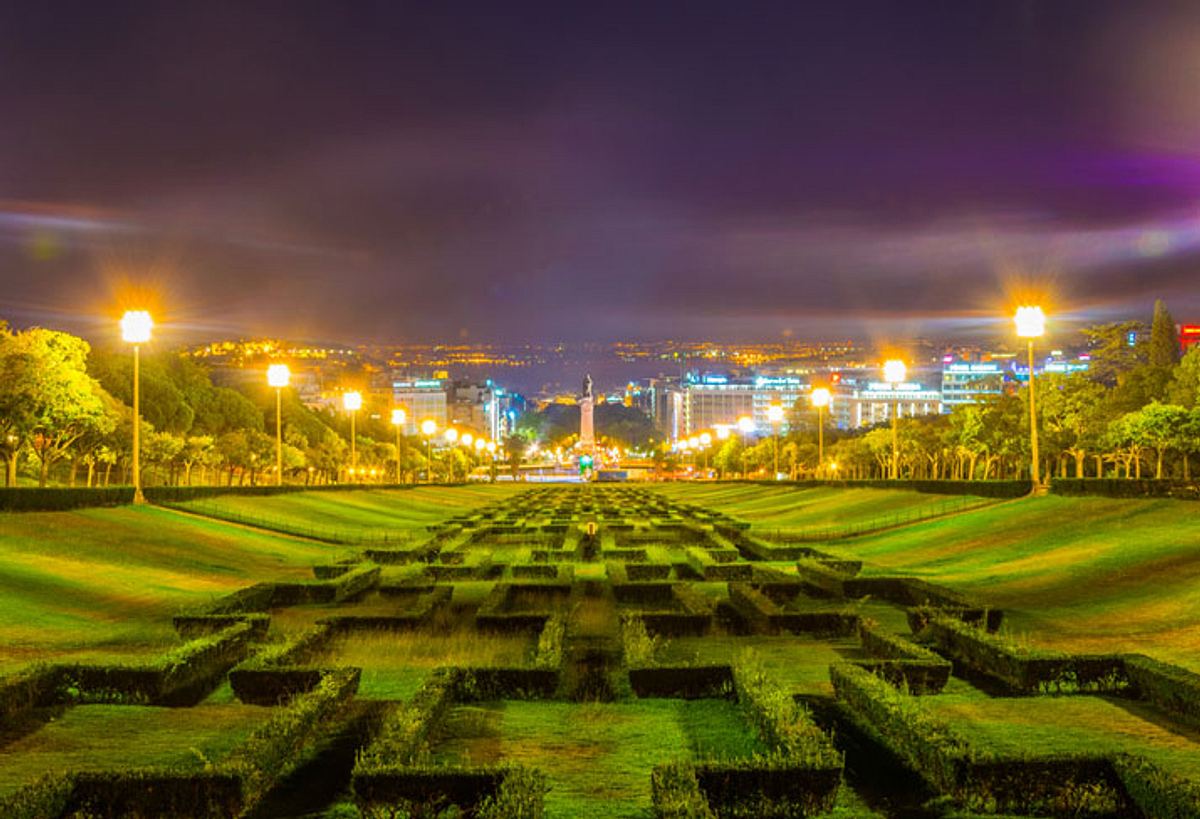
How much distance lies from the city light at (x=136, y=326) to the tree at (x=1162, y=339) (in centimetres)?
9245

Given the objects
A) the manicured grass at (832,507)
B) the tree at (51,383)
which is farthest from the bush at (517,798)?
the tree at (51,383)

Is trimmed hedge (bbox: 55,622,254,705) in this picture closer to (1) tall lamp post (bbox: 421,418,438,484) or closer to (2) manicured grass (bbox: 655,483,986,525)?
(2) manicured grass (bbox: 655,483,986,525)

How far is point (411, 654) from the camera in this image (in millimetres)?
15617

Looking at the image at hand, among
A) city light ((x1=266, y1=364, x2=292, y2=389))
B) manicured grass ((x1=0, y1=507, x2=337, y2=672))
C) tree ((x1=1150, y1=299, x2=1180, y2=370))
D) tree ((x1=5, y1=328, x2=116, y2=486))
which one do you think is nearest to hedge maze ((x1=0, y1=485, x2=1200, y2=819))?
manicured grass ((x1=0, y1=507, x2=337, y2=672))

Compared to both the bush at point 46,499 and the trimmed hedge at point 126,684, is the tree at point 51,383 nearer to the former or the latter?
the bush at point 46,499

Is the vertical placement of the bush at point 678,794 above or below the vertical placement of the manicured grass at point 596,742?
above

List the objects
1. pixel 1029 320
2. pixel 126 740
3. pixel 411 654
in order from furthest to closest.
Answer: pixel 1029 320
pixel 411 654
pixel 126 740

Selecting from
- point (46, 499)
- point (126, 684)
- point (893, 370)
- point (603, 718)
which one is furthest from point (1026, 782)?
point (893, 370)

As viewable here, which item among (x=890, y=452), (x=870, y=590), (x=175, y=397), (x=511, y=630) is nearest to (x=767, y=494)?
(x=890, y=452)

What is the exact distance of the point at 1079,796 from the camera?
27.8 ft

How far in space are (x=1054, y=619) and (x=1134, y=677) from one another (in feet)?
19.1

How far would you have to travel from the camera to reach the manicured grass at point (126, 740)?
963 cm

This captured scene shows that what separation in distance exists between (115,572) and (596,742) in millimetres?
15996

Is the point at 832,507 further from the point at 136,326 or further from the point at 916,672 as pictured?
the point at 916,672
